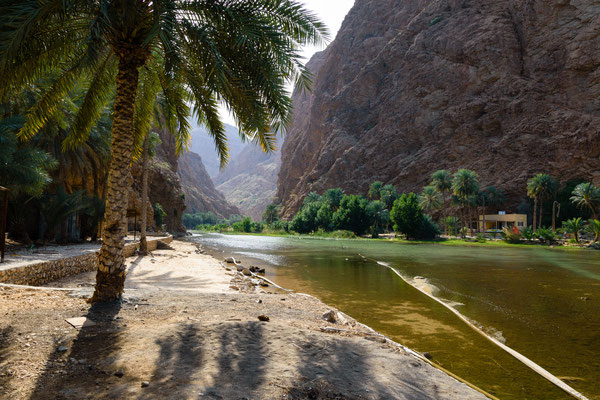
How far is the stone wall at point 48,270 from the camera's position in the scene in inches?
361

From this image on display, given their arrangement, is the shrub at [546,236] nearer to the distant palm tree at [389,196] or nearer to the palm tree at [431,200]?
the palm tree at [431,200]

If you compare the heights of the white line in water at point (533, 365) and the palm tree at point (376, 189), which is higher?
the palm tree at point (376, 189)

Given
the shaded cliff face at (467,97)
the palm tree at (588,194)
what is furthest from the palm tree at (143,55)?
the shaded cliff face at (467,97)

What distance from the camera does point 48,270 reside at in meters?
11.2

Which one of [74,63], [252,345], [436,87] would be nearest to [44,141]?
[74,63]

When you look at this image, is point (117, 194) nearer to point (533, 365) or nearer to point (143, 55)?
point (143, 55)

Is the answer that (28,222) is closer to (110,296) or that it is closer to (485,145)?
(110,296)

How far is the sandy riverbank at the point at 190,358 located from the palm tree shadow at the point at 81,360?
12 millimetres

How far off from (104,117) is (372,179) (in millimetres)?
92610

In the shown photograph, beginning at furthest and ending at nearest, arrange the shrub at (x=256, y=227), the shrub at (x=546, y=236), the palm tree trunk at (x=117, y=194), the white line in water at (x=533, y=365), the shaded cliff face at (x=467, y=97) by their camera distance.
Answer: the shrub at (x=256, y=227) < the shaded cliff face at (x=467, y=97) < the shrub at (x=546, y=236) < the palm tree trunk at (x=117, y=194) < the white line in water at (x=533, y=365)

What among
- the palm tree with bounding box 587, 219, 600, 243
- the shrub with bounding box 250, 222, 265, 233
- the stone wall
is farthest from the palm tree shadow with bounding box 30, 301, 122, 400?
the shrub with bounding box 250, 222, 265, 233

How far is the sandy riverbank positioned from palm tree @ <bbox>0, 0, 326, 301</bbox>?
5.15 feet

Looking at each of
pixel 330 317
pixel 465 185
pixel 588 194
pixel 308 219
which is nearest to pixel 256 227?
pixel 308 219

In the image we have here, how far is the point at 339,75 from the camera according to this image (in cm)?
14162
